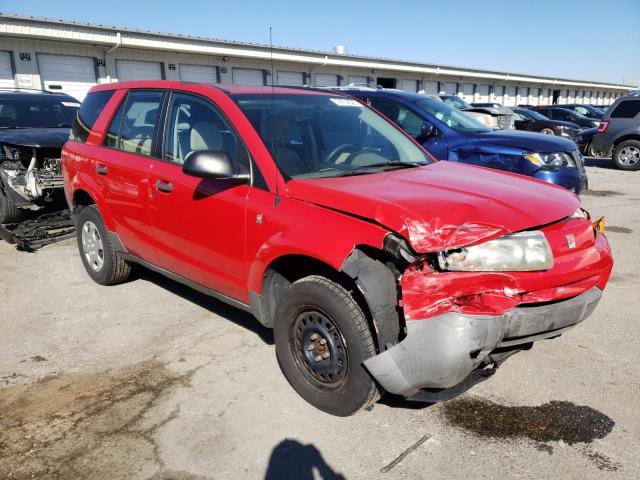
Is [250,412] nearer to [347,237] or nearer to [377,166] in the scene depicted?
[347,237]

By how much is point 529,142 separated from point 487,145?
59 cm

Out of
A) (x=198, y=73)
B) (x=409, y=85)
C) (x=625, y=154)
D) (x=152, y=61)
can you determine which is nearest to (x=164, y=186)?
(x=625, y=154)

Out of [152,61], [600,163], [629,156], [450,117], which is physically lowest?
[600,163]

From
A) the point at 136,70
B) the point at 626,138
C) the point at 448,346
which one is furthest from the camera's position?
the point at 136,70

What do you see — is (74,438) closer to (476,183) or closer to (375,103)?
(476,183)

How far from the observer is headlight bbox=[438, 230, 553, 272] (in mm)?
2566

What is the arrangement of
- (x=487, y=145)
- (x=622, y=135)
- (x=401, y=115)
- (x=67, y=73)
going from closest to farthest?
(x=487, y=145)
(x=401, y=115)
(x=622, y=135)
(x=67, y=73)

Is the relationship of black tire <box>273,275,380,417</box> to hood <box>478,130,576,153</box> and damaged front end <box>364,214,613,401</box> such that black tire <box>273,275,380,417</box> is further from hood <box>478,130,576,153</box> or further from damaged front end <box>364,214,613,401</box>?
hood <box>478,130,576,153</box>

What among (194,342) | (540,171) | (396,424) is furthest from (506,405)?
(540,171)

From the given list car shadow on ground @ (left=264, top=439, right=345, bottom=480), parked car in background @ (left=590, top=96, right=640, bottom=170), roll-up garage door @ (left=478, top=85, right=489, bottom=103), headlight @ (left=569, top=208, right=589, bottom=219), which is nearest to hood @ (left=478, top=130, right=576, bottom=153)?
headlight @ (left=569, top=208, right=589, bottom=219)

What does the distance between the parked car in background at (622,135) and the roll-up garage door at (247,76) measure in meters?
15.2

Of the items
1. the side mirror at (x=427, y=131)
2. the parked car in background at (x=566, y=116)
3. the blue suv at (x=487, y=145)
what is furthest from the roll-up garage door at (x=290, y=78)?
the side mirror at (x=427, y=131)

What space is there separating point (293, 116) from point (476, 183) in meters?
1.34

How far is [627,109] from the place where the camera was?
43.9ft
